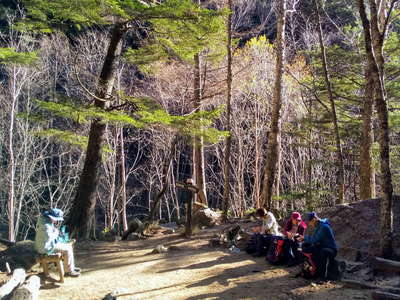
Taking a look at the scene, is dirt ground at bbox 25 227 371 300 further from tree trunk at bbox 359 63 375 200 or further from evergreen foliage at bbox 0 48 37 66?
evergreen foliage at bbox 0 48 37 66

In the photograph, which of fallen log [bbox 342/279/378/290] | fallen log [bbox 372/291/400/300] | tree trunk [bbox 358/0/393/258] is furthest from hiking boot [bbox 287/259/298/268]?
fallen log [bbox 372/291/400/300]

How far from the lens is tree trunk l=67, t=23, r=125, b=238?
9.66m

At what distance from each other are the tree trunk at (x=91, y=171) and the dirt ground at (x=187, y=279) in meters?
0.90

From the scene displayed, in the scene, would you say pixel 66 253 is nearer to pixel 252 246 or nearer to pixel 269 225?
pixel 252 246

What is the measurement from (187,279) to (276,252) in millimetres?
1754

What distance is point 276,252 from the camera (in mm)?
6895

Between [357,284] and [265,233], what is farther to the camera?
[265,233]

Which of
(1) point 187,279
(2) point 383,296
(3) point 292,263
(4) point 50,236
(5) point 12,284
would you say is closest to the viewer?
(2) point 383,296

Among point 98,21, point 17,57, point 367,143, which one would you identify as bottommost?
point 367,143

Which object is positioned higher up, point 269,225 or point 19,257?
point 269,225

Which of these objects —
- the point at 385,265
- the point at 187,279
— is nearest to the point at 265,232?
the point at 187,279

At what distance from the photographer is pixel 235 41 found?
12.2m

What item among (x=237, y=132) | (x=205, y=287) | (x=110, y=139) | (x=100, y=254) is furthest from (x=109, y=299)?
(x=110, y=139)

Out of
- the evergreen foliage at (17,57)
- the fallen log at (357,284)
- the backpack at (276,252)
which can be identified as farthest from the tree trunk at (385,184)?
the evergreen foliage at (17,57)
